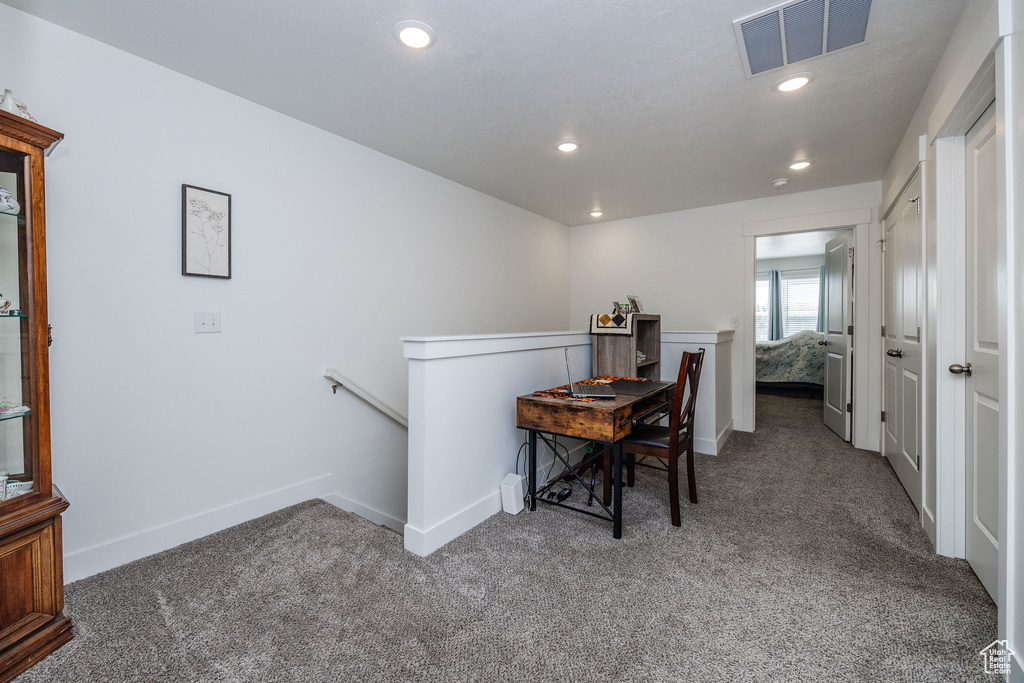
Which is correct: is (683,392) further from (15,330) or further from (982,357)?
(15,330)

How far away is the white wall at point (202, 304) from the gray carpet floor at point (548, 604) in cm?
30

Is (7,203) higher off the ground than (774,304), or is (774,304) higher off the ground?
(774,304)

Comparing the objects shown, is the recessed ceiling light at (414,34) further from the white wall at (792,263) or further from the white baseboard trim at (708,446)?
the white wall at (792,263)

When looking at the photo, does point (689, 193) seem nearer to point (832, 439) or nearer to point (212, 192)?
point (832, 439)

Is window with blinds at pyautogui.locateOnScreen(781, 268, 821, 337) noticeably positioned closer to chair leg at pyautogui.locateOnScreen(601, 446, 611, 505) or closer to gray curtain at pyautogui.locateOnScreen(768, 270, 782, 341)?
gray curtain at pyautogui.locateOnScreen(768, 270, 782, 341)

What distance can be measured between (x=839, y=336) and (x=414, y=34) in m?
4.41

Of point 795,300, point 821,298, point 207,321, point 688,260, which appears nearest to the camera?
point 207,321

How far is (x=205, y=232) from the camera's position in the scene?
2.20m

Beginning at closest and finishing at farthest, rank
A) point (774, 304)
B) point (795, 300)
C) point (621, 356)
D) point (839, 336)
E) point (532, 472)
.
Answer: point (532, 472) < point (621, 356) < point (839, 336) < point (795, 300) < point (774, 304)

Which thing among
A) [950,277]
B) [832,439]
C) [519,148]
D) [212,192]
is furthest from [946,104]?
[212,192]

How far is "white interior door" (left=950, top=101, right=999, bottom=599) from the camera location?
1.63m

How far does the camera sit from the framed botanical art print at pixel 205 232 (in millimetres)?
2131

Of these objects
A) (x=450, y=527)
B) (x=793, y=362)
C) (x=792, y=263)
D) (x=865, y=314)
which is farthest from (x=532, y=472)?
(x=792, y=263)

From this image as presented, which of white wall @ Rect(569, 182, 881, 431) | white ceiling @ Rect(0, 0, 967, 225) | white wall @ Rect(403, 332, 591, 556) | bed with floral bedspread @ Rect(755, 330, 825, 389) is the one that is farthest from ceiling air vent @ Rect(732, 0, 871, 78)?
bed with floral bedspread @ Rect(755, 330, 825, 389)
